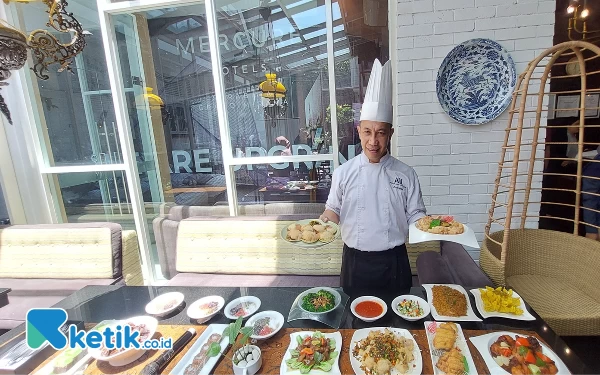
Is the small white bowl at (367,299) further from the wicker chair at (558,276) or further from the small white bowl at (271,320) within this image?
the wicker chair at (558,276)

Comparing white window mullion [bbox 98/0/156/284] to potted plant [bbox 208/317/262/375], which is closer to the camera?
potted plant [bbox 208/317/262/375]

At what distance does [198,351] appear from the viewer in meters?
1.14

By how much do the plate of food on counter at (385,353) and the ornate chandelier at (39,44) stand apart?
1569 mm

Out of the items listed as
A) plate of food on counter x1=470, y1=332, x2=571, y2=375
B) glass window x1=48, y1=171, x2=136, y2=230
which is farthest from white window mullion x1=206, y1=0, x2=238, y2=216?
plate of food on counter x1=470, y1=332, x2=571, y2=375

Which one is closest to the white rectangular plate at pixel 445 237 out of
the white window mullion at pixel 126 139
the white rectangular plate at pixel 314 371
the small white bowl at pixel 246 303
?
the white rectangular plate at pixel 314 371

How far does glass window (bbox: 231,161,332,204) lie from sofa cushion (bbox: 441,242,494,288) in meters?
1.34

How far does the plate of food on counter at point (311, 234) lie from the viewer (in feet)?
5.03

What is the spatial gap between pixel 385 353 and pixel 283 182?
7.53ft

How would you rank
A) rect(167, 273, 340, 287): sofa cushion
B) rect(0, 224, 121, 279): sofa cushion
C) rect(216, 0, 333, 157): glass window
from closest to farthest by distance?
rect(167, 273, 340, 287): sofa cushion → rect(0, 224, 121, 279): sofa cushion → rect(216, 0, 333, 157): glass window

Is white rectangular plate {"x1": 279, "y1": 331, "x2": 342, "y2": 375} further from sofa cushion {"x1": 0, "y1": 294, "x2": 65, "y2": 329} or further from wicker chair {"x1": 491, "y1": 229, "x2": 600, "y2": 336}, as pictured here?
sofa cushion {"x1": 0, "y1": 294, "x2": 65, "y2": 329}

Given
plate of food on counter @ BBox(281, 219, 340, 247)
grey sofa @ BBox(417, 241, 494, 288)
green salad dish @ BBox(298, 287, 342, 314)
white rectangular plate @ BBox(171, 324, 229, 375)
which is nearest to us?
white rectangular plate @ BBox(171, 324, 229, 375)

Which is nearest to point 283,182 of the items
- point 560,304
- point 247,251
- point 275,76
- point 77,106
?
point 247,251

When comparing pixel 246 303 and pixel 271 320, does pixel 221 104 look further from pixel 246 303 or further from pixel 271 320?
pixel 271 320

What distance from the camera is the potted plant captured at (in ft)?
3.33
